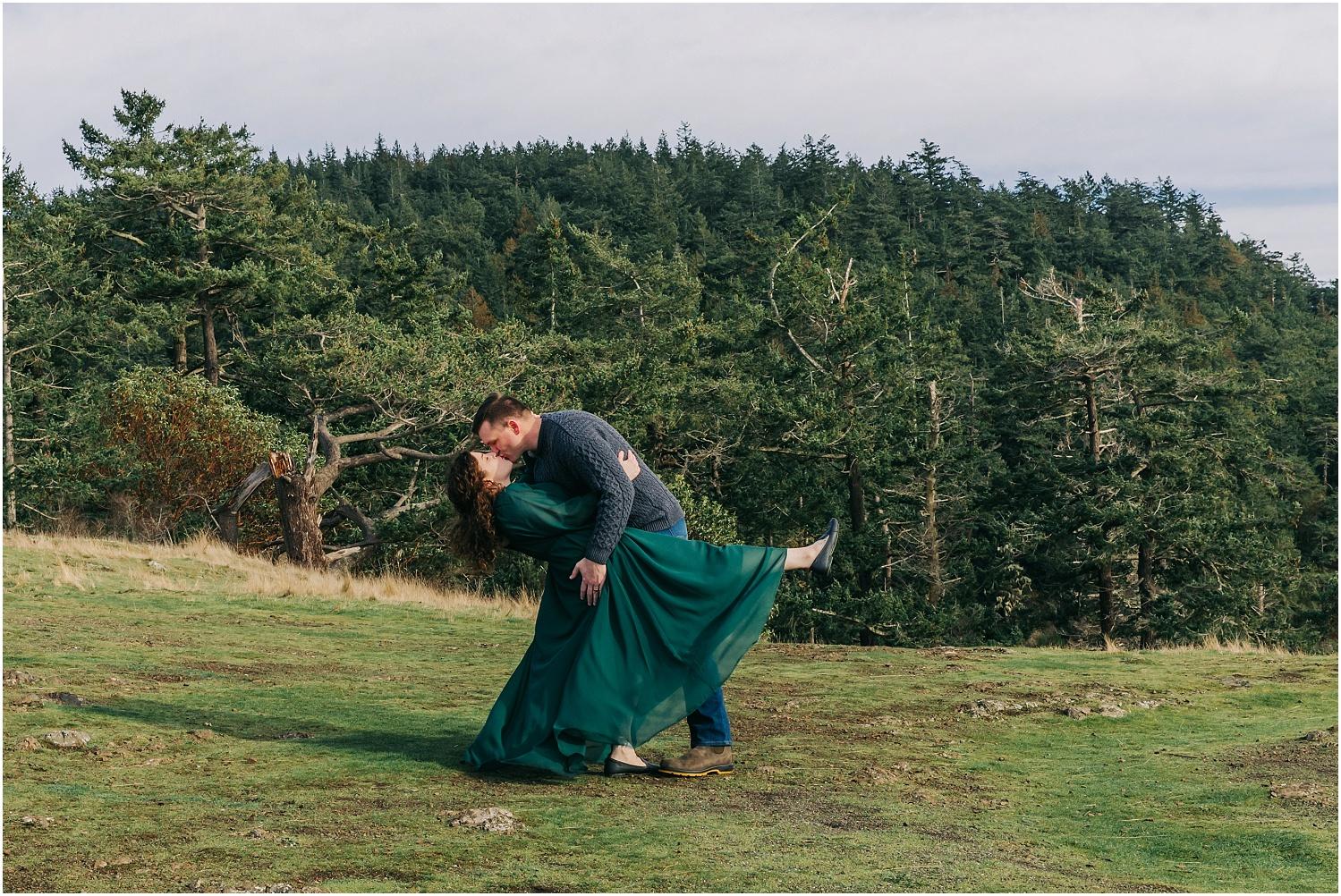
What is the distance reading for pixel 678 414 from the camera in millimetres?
38781

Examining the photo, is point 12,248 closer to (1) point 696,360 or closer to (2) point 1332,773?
(1) point 696,360

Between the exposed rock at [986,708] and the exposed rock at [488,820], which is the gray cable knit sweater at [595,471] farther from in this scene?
the exposed rock at [986,708]

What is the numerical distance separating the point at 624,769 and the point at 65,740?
2.82m

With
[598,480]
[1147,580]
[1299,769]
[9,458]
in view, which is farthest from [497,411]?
[9,458]

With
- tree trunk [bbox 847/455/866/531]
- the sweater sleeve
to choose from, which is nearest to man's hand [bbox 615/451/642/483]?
the sweater sleeve

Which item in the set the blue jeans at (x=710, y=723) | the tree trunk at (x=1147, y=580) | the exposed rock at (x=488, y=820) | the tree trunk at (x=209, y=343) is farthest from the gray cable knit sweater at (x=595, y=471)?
the tree trunk at (x=209, y=343)

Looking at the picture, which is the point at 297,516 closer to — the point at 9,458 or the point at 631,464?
the point at 9,458

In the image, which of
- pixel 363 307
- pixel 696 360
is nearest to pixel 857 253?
pixel 363 307

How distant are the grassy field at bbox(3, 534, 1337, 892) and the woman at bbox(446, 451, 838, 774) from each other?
9.2 inches

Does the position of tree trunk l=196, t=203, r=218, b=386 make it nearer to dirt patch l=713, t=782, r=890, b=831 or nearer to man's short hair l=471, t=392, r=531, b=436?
man's short hair l=471, t=392, r=531, b=436

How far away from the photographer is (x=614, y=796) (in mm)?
5984

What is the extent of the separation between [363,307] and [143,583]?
145ft

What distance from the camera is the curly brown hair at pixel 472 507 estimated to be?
21.4ft

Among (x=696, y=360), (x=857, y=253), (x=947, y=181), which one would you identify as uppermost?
(x=947, y=181)
